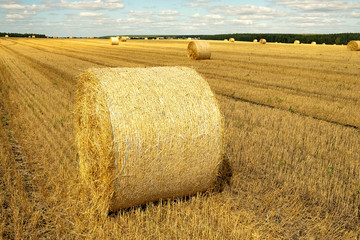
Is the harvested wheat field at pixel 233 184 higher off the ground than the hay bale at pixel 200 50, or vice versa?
the hay bale at pixel 200 50

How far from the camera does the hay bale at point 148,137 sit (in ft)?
13.0

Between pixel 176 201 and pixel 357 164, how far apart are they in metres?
3.56

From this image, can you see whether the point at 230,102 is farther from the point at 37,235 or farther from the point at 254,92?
the point at 37,235

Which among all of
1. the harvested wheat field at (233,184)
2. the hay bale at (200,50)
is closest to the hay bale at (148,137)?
the harvested wheat field at (233,184)

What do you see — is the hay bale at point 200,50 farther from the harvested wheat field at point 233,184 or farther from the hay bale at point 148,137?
the hay bale at point 148,137

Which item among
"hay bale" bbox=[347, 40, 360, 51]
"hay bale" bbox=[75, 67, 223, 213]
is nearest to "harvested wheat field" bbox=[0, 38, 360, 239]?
"hay bale" bbox=[75, 67, 223, 213]

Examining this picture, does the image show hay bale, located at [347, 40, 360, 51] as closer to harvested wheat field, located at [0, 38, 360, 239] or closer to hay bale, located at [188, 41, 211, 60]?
hay bale, located at [188, 41, 211, 60]

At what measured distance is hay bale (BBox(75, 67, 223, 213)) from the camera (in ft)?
13.0

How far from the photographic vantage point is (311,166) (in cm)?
584

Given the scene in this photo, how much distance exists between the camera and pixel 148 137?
4000 millimetres

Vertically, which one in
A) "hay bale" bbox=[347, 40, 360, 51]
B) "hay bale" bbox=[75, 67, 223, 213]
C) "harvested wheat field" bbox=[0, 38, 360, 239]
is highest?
"hay bale" bbox=[347, 40, 360, 51]

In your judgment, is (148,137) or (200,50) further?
(200,50)

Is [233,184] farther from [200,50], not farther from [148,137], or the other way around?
[200,50]

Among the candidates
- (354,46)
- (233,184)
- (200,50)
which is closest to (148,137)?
(233,184)
